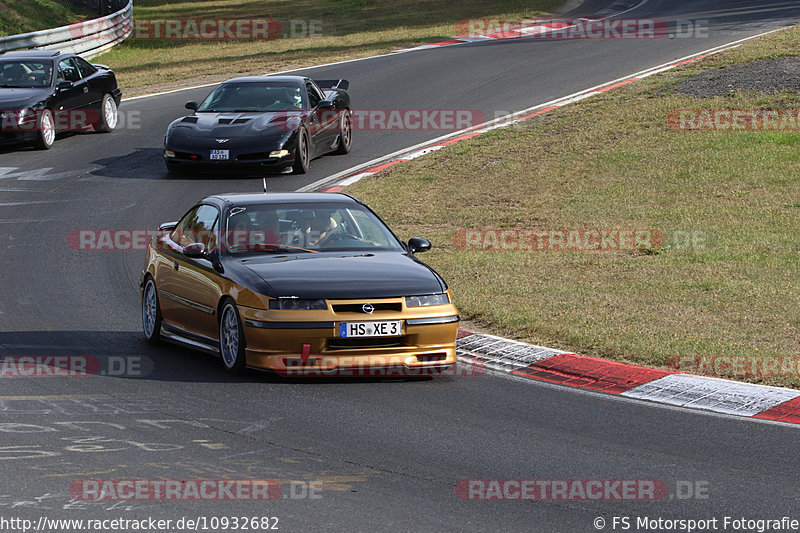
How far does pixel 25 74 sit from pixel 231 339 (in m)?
14.3

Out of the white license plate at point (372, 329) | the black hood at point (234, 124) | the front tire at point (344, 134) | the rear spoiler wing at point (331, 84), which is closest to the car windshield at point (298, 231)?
the white license plate at point (372, 329)

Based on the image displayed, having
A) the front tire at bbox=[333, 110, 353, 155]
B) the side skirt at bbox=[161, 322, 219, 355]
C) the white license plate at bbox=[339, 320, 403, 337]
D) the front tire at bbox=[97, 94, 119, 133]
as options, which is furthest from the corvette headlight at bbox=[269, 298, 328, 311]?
the front tire at bbox=[97, 94, 119, 133]

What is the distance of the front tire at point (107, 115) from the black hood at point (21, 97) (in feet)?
6.14

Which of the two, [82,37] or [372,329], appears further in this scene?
[82,37]

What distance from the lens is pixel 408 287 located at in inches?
358

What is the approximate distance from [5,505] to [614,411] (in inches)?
162

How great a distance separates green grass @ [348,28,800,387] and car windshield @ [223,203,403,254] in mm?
1526

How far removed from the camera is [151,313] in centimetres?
1073

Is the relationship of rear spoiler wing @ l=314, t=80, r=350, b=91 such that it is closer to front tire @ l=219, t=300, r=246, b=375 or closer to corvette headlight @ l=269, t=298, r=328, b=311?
front tire @ l=219, t=300, r=246, b=375

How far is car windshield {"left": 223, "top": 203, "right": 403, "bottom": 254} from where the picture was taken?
32.7 ft

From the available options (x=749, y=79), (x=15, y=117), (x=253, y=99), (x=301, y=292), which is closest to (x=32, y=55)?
(x=15, y=117)

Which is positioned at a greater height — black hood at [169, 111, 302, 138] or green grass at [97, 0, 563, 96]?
green grass at [97, 0, 563, 96]

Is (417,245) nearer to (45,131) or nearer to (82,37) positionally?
(45,131)

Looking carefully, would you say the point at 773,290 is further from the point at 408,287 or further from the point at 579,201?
the point at 579,201
